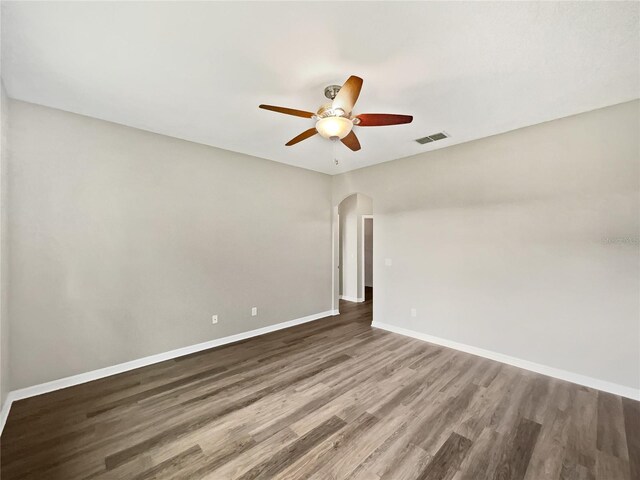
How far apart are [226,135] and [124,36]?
5.37ft

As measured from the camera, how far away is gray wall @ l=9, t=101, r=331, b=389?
100 inches

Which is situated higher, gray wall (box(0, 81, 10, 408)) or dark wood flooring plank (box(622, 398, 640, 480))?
gray wall (box(0, 81, 10, 408))

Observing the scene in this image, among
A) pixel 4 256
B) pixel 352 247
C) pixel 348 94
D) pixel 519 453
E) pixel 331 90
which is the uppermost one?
pixel 331 90

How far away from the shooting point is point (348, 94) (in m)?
1.89

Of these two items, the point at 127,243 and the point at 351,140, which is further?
the point at 127,243

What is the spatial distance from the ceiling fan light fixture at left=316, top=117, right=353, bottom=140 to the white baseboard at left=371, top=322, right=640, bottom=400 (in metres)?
3.37

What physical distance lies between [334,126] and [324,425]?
248 cm

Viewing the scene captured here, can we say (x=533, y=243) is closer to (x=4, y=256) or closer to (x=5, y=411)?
(x=4, y=256)

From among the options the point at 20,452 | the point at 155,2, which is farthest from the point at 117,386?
the point at 155,2

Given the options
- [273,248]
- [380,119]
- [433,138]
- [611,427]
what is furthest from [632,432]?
[273,248]

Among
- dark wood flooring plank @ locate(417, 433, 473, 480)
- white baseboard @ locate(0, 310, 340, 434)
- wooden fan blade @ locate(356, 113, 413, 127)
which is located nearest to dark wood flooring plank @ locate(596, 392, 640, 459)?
dark wood flooring plank @ locate(417, 433, 473, 480)

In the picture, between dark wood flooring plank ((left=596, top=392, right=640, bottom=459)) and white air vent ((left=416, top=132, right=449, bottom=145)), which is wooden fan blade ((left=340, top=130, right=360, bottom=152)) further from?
dark wood flooring plank ((left=596, top=392, right=640, bottom=459))

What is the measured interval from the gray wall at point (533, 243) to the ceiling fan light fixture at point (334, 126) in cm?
236

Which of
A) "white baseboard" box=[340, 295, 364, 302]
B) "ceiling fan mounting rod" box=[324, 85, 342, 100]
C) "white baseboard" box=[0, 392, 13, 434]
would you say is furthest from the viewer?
"white baseboard" box=[340, 295, 364, 302]
